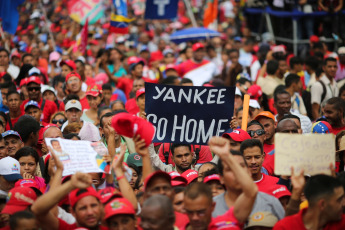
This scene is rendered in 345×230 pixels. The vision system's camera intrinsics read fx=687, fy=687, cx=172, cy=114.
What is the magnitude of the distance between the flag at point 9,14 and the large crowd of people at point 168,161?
0.53 m

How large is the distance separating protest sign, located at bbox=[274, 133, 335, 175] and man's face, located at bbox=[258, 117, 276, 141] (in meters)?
3.18

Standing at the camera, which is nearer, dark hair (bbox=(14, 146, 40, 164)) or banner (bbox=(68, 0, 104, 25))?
dark hair (bbox=(14, 146, 40, 164))

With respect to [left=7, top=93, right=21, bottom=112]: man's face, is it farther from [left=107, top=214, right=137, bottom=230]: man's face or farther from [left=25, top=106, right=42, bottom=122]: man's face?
[left=107, top=214, right=137, bottom=230]: man's face

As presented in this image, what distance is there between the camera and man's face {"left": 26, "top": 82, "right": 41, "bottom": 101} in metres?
11.5

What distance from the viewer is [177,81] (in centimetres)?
1243

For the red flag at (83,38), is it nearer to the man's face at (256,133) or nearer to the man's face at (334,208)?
the man's face at (256,133)

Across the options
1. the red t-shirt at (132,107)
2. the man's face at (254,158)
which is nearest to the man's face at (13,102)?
the red t-shirt at (132,107)

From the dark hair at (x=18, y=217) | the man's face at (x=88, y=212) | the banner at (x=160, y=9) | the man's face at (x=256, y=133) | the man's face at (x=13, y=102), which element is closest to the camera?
the dark hair at (x=18, y=217)

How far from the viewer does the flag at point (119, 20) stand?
59.3ft

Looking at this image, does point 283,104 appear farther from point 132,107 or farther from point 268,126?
point 132,107

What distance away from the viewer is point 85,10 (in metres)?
18.8

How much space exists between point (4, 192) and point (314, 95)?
20.6 feet

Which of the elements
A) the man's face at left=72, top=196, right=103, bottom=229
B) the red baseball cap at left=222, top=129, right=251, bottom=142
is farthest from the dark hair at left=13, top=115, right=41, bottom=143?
the man's face at left=72, top=196, right=103, bottom=229

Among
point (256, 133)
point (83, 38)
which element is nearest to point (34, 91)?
point (256, 133)
